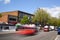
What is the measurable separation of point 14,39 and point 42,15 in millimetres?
79745

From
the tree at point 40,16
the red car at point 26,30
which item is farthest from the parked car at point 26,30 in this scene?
the tree at point 40,16

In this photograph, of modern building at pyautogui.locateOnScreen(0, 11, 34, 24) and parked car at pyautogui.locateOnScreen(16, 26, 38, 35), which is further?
modern building at pyautogui.locateOnScreen(0, 11, 34, 24)

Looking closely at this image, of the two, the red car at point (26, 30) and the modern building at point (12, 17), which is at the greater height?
the modern building at point (12, 17)

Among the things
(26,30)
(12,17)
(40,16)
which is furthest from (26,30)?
(40,16)

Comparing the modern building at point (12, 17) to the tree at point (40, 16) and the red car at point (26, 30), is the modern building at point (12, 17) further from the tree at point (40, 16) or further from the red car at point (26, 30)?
the red car at point (26, 30)

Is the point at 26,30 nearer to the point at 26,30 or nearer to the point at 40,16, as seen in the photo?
the point at 26,30

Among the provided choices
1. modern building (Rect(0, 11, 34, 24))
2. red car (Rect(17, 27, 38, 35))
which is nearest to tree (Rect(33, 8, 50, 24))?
modern building (Rect(0, 11, 34, 24))

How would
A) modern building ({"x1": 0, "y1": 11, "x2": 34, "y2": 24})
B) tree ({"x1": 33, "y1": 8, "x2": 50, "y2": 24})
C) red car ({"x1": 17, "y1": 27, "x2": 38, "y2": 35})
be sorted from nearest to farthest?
red car ({"x1": 17, "y1": 27, "x2": 38, "y2": 35})
modern building ({"x1": 0, "y1": 11, "x2": 34, "y2": 24})
tree ({"x1": 33, "y1": 8, "x2": 50, "y2": 24})

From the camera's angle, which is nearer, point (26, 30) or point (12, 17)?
point (26, 30)

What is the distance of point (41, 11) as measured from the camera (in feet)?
314

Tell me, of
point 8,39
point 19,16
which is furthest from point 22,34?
point 19,16

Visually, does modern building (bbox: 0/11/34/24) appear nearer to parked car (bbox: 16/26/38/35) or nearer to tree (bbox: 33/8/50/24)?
tree (bbox: 33/8/50/24)

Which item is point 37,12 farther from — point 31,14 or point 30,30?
point 30,30

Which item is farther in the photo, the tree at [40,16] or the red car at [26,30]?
the tree at [40,16]
